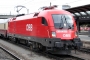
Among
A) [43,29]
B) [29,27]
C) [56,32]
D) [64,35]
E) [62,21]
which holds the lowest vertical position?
[64,35]

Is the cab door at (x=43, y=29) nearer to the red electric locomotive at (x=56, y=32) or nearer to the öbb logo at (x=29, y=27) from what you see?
the red electric locomotive at (x=56, y=32)

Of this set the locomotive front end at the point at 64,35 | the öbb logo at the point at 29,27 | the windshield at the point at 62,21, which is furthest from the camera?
the öbb logo at the point at 29,27

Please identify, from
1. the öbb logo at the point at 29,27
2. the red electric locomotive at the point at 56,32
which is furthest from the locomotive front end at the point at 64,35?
the öbb logo at the point at 29,27

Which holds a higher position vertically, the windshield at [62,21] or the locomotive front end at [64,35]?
the windshield at [62,21]

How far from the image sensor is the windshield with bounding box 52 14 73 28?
46.7 feet

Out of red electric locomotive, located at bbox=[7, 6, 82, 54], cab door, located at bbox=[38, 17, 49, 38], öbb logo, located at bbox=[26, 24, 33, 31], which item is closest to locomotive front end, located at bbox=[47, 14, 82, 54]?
red electric locomotive, located at bbox=[7, 6, 82, 54]

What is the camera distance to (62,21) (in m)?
14.5

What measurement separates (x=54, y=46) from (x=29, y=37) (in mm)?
4807

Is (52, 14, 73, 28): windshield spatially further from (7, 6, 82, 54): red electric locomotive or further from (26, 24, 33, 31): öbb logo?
(26, 24, 33, 31): öbb logo

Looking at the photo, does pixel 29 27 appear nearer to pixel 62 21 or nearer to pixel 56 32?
pixel 62 21

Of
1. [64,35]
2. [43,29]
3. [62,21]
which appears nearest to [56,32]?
[64,35]

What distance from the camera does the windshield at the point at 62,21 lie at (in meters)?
14.2

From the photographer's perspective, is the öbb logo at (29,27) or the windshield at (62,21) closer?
→ the windshield at (62,21)

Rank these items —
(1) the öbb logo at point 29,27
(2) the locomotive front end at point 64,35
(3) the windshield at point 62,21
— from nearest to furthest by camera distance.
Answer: (2) the locomotive front end at point 64,35 → (3) the windshield at point 62,21 → (1) the öbb logo at point 29,27
